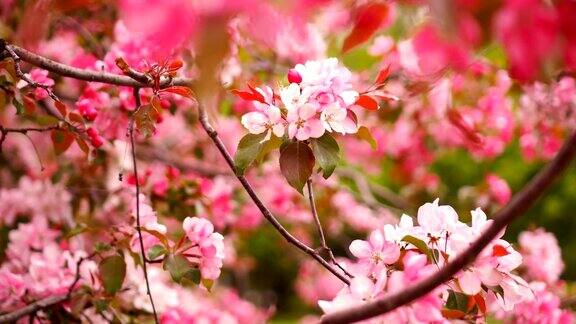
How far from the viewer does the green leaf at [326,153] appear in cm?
93

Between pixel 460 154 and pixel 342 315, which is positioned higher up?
pixel 460 154

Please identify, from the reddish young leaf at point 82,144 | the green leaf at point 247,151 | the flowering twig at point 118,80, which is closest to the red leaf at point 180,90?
the flowering twig at point 118,80

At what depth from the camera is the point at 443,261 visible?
0.88 m

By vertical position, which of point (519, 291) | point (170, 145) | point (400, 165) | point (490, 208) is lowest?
point (519, 291)

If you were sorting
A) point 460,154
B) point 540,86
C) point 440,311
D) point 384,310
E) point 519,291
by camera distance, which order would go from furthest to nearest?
point 460,154, point 540,86, point 519,291, point 440,311, point 384,310

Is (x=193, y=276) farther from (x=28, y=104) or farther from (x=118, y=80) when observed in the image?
(x=28, y=104)

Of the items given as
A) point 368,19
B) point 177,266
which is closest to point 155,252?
point 177,266

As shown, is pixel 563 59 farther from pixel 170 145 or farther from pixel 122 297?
pixel 170 145

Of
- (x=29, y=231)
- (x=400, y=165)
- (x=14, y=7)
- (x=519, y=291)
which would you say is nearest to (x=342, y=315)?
(x=519, y=291)

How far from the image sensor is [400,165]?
3439mm

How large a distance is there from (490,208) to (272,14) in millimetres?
2448

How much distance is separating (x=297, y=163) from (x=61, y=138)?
49cm

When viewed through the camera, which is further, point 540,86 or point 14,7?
point 540,86

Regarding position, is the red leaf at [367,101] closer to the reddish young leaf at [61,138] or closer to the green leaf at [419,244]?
the green leaf at [419,244]
